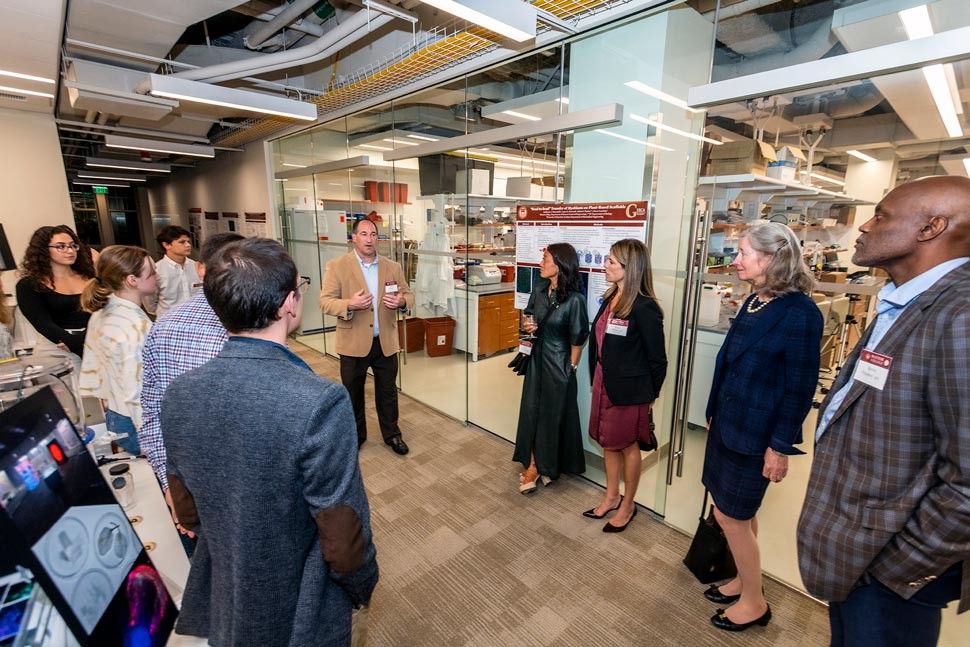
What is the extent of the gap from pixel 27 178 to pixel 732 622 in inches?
322

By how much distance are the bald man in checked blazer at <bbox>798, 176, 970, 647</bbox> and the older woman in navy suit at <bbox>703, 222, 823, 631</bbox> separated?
41cm

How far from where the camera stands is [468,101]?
10.9ft

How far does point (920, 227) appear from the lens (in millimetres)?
1028

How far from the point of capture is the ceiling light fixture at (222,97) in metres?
3.15

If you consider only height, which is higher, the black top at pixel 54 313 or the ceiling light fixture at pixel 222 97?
the ceiling light fixture at pixel 222 97

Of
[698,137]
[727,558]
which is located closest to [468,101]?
[698,137]

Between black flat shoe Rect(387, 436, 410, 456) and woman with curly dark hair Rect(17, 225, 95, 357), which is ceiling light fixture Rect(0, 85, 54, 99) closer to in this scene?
woman with curly dark hair Rect(17, 225, 95, 357)

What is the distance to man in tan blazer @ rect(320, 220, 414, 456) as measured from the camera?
3037mm

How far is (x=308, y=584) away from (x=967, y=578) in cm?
153

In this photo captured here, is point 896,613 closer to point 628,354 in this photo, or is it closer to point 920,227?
point 920,227

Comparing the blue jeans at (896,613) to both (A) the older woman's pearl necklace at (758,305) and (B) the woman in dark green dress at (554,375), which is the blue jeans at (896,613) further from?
(B) the woman in dark green dress at (554,375)

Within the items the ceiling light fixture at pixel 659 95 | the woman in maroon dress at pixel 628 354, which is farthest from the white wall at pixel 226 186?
the woman in maroon dress at pixel 628 354

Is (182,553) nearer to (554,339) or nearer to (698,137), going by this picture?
(554,339)

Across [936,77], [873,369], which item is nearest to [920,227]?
[873,369]
